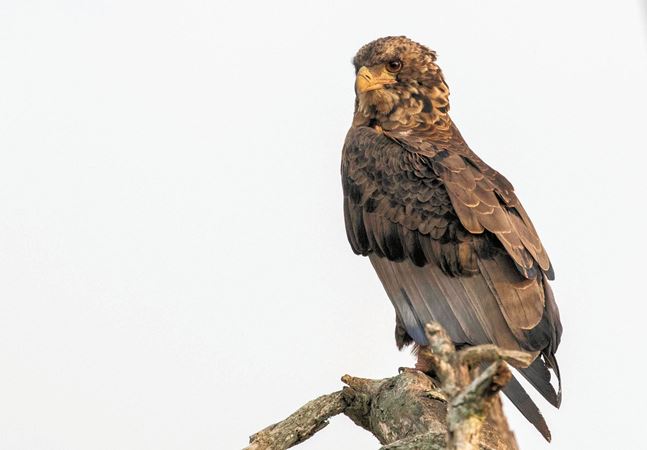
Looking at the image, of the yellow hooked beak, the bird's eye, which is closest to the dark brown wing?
the yellow hooked beak

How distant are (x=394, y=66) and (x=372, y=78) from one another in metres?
0.23

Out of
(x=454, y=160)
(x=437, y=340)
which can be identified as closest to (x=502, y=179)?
(x=454, y=160)

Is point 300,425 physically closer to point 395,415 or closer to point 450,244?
point 395,415

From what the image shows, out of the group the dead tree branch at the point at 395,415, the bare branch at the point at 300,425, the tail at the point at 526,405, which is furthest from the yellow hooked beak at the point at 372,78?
the tail at the point at 526,405

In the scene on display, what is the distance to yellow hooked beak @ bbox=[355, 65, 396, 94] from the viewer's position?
24.3ft

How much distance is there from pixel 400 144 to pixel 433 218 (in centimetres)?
70

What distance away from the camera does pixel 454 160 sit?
274 inches

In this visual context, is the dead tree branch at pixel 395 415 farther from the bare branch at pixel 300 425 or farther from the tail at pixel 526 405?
the tail at pixel 526 405

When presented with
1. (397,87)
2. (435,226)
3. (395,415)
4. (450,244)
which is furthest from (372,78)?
(395,415)

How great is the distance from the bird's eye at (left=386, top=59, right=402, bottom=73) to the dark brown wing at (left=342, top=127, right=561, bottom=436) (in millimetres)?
594

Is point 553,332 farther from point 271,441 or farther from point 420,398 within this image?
point 271,441

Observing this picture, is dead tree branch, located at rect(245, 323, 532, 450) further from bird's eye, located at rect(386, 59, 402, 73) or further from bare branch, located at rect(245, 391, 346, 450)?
bird's eye, located at rect(386, 59, 402, 73)

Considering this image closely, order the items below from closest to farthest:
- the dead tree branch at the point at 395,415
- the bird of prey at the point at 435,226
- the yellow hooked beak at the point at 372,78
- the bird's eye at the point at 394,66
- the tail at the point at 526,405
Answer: the dead tree branch at the point at 395,415
the tail at the point at 526,405
the bird of prey at the point at 435,226
the yellow hooked beak at the point at 372,78
the bird's eye at the point at 394,66

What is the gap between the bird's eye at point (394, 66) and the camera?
757 centimetres
